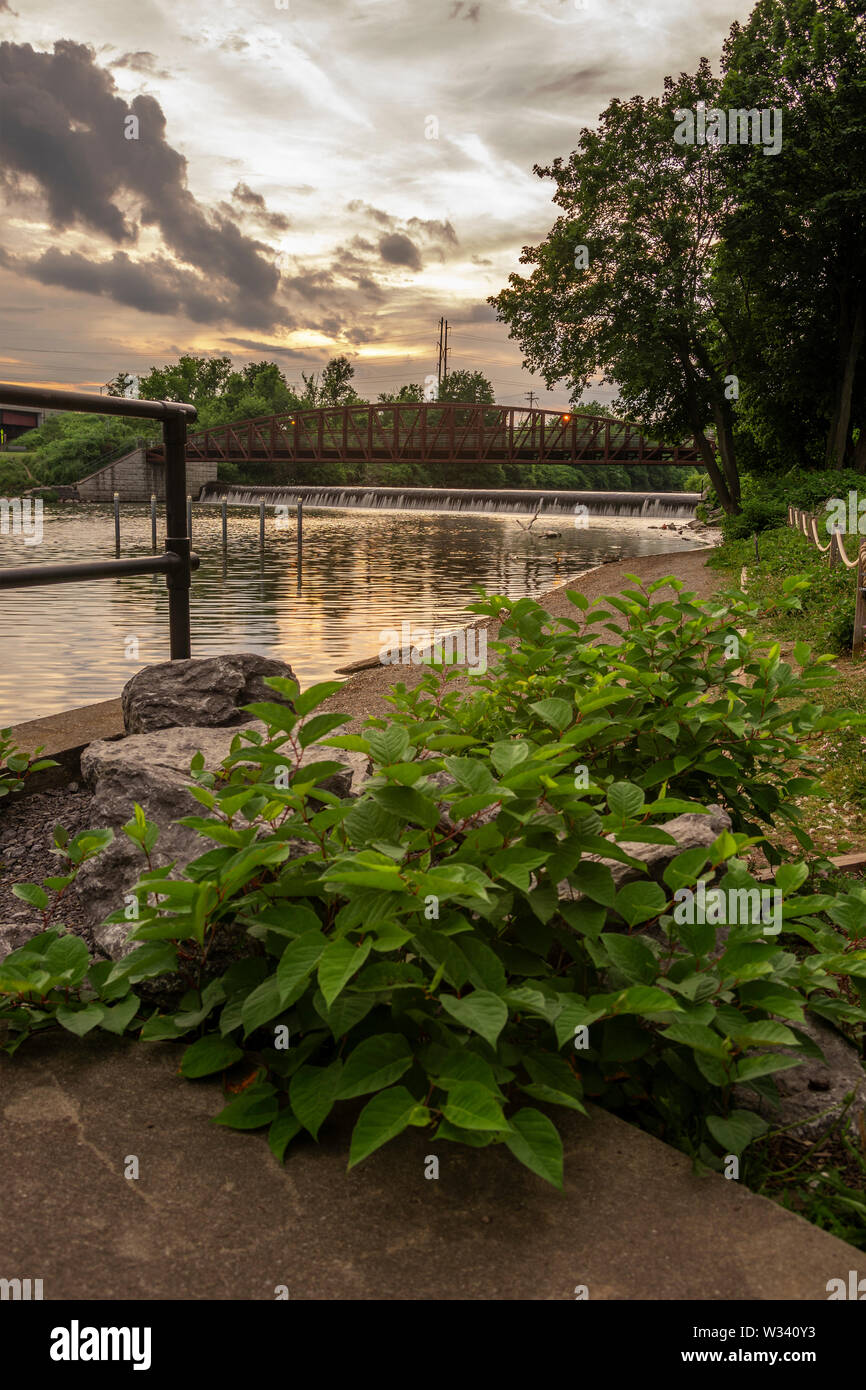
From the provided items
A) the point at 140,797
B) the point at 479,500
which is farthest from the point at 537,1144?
the point at 479,500

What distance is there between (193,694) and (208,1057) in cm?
243

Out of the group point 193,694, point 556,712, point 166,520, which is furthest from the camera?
point 193,694

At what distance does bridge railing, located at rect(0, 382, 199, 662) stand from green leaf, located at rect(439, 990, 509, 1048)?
237 cm

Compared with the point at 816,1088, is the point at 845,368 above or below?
above

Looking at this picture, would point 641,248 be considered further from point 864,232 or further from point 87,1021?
point 87,1021

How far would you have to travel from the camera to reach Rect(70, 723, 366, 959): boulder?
2350 mm

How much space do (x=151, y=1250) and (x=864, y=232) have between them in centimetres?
3023

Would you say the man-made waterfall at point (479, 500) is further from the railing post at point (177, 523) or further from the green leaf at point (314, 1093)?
the green leaf at point (314, 1093)

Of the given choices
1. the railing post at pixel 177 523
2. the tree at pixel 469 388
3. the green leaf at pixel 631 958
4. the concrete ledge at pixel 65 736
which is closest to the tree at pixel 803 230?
the railing post at pixel 177 523

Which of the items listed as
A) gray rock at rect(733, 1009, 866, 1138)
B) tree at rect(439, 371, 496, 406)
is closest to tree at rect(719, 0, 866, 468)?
gray rock at rect(733, 1009, 866, 1138)

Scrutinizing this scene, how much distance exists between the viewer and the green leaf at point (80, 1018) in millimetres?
1834

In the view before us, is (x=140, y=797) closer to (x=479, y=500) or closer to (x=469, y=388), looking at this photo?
(x=479, y=500)

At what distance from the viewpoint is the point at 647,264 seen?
29.7 m

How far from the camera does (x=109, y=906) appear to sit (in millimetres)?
2346
